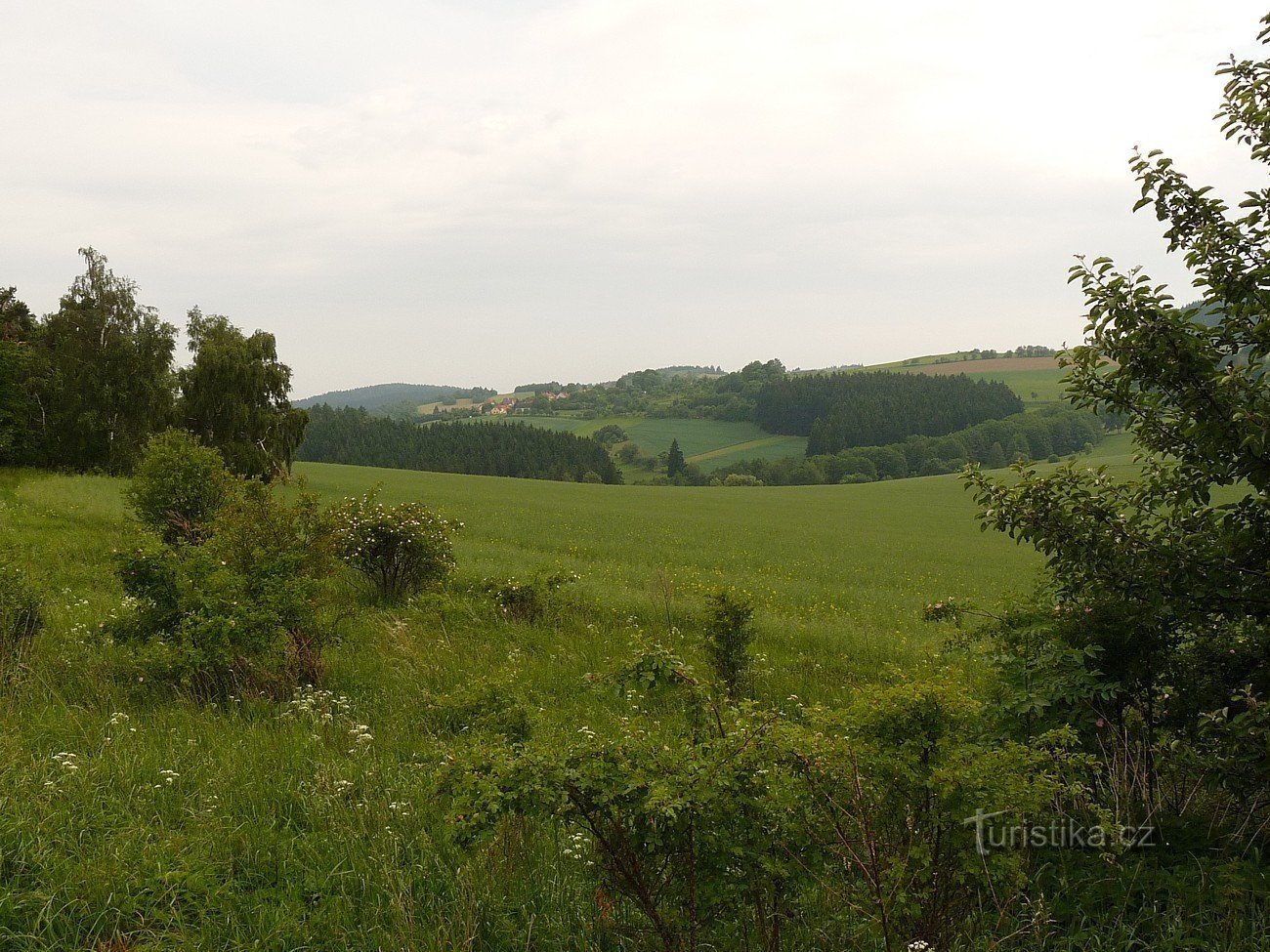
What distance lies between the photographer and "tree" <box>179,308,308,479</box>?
120 feet

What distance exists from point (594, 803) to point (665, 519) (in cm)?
3667

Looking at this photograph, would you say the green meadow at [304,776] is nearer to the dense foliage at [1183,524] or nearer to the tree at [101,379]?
the dense foliage at [1183,524]

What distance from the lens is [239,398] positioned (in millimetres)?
37000

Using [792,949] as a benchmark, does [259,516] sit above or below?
above

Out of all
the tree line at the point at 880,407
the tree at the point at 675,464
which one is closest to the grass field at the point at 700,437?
the tree line at the point at 880,407

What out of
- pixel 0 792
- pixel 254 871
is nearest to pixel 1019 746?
pixel 254 871

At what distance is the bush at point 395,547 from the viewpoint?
11.8 m

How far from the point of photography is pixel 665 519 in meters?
39.5

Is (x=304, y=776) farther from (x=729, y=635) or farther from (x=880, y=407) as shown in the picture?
(x=880, y=407)

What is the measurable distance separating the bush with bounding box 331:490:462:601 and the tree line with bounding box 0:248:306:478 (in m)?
28.1

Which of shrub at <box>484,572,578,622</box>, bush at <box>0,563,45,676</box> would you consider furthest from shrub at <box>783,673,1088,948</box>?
shrub at <box>484,572,578,622</box>

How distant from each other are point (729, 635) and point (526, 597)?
4.61 meters

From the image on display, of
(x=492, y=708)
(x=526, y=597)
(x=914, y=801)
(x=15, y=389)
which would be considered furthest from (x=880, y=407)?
(x=914, y=801)

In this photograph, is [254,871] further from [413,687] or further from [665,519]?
[665,519]
